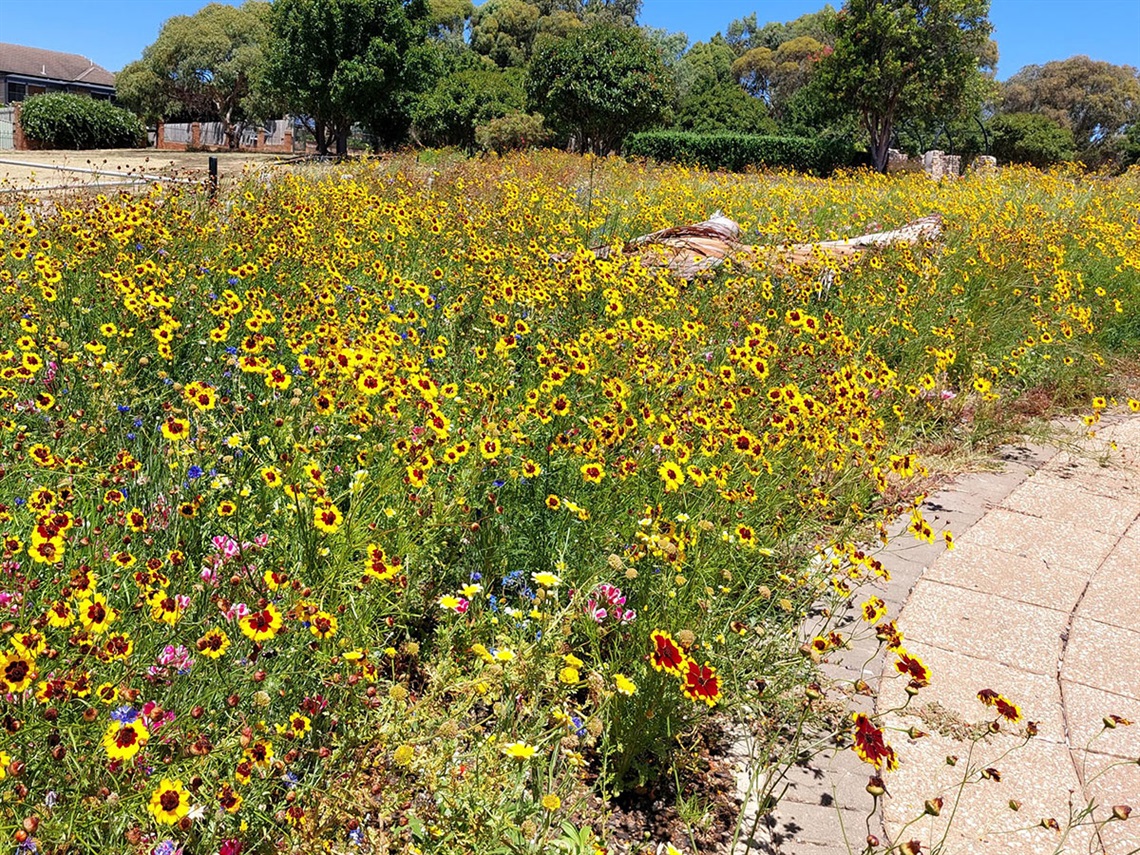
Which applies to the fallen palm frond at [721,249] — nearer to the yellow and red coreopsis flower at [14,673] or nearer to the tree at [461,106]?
the yellow and red coreopsis flower at [14,673]

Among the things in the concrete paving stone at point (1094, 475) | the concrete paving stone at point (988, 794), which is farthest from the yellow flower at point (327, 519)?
the concrete paving stone at point (1094, 475)

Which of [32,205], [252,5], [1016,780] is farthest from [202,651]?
[252,5]

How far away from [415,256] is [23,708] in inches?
176

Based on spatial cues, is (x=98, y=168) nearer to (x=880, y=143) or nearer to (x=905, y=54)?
(x=905, y=54)

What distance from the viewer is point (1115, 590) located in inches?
133

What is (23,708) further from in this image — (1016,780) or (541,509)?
(1016,780)

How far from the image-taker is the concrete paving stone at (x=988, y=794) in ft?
6.87

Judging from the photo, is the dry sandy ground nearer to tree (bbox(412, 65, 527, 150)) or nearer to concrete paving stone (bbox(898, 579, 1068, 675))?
tree (bbox(412, 65, 527, 150))

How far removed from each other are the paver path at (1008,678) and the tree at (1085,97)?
58.0 metres

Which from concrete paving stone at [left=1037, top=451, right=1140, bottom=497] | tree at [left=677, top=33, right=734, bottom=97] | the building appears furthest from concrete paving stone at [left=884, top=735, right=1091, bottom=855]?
the building

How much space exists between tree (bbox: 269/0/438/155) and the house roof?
42.2 m

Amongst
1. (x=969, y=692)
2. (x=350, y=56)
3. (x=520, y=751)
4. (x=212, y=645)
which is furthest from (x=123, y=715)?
(x=350, y=56)

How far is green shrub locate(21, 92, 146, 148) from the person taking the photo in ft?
109

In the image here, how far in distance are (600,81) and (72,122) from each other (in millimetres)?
23035
